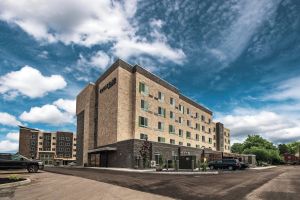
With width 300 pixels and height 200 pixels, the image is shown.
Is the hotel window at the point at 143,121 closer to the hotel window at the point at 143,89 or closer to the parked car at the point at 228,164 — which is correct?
the hotel window at the point at 143,89

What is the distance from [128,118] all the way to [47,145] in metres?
115

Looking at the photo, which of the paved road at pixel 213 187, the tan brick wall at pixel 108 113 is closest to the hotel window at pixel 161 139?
the tan brick wall at pixel 108 113

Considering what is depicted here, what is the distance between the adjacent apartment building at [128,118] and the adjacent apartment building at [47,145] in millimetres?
85664

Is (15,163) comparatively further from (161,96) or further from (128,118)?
(161,96)

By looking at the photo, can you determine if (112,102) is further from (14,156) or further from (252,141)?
(252,141)

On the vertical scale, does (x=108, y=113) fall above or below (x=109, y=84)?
below

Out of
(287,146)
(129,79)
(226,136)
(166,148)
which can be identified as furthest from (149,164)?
(287,146)

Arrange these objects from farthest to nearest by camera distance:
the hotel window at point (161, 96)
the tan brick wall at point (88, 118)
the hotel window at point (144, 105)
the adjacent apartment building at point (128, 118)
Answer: the tan brick wall at point (88, 118) → the hotel window at point (161, 96) → the hotel window at point (144, 105) → the adjacent apartment building at point (128, 118)

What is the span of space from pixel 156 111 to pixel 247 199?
160ft

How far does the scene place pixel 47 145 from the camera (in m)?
156

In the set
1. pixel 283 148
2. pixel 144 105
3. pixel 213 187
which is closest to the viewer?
pixel 213 187

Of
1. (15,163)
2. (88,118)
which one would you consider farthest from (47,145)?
(15,163)

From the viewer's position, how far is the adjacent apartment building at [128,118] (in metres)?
52.0

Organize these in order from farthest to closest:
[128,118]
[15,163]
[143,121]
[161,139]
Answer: [161,139]
[143,121]
[128,118]
[15,163]
